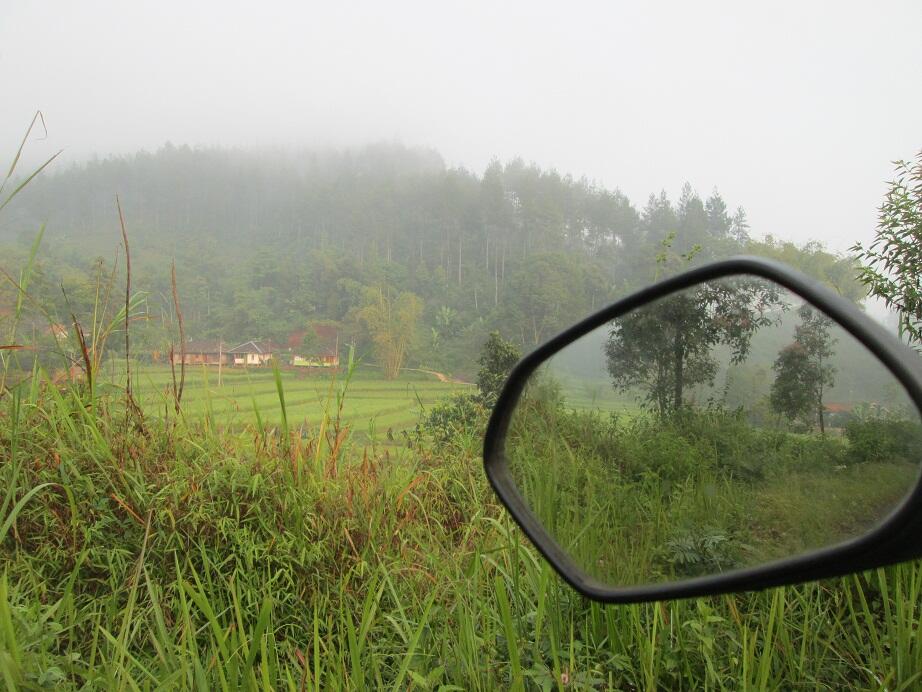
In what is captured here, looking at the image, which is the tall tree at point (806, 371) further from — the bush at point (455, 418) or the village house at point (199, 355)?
the village house at point (199, 355)

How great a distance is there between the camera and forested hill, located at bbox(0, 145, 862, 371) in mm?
4867

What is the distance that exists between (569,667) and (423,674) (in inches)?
14.7

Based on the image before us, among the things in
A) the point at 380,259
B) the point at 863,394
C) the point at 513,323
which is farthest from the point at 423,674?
the point at 380,259

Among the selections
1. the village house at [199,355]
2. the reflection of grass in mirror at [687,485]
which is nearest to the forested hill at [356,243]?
the village house at [199,355]

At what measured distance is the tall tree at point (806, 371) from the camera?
413 millimetres

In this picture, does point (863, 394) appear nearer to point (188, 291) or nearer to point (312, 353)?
point (312, 353)

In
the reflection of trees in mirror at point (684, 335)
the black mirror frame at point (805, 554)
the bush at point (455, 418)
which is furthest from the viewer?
the bush at point (455, 418)

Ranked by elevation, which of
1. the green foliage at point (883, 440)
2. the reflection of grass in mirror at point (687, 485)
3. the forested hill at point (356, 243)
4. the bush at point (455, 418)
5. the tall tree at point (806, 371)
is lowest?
the bush at point (455, 418)

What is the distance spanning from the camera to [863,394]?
38 centimetres

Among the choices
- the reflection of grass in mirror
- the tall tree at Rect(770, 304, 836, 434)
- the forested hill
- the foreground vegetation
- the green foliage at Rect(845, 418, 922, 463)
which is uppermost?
the forested hill

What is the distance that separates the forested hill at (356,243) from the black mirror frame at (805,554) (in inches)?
64.6

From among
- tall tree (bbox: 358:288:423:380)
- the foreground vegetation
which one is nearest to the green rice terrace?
the foreground vegetation

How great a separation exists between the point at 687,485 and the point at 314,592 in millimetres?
1509

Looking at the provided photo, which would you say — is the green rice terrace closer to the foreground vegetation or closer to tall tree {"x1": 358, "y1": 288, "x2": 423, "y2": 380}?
the foreground vegetation
